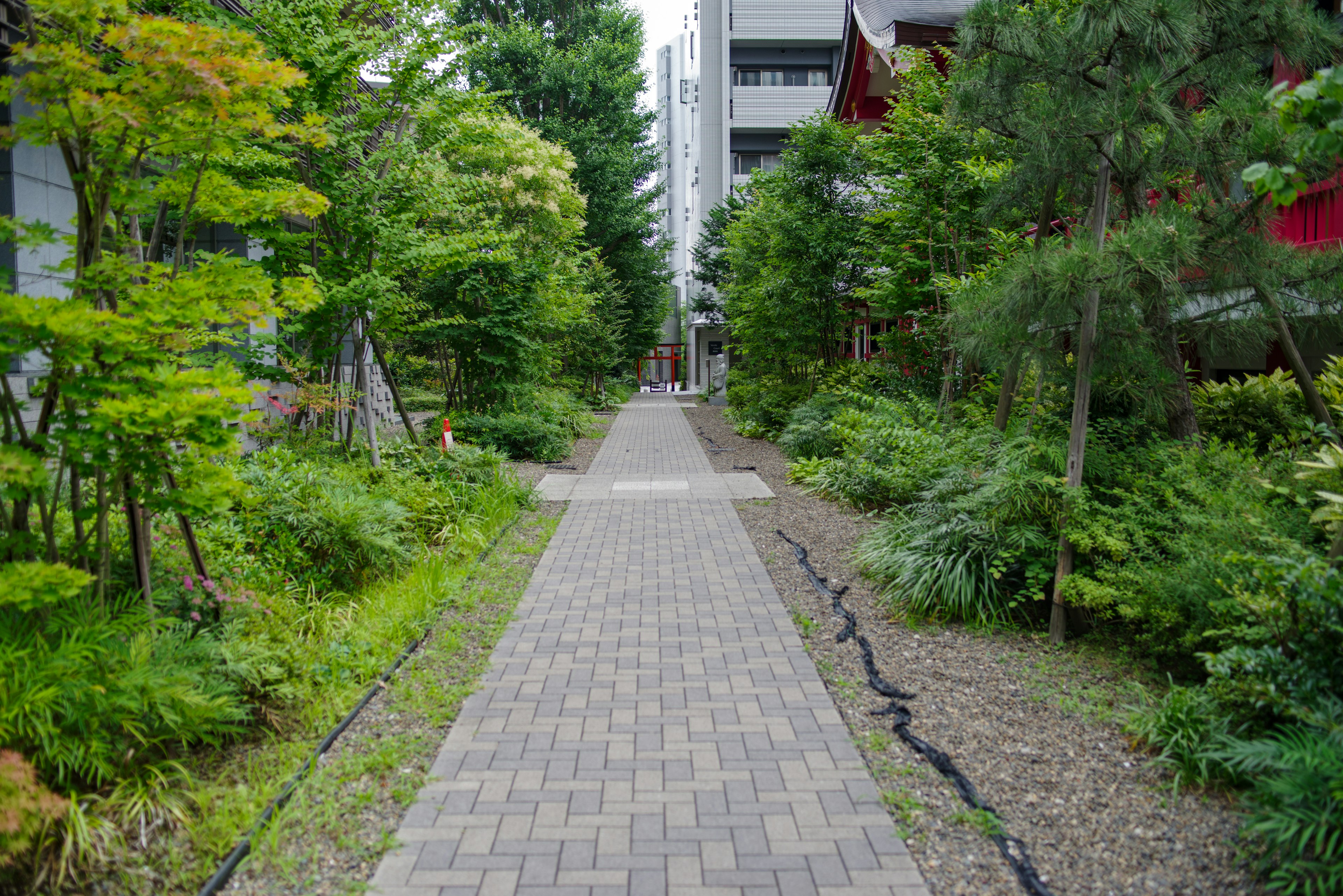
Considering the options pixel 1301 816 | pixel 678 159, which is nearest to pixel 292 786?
pixel 1301 816

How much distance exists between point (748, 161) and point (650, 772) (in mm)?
39470

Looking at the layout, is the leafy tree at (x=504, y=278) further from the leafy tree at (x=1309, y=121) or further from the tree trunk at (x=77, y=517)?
the leafy tree at (x=1309, y=121)

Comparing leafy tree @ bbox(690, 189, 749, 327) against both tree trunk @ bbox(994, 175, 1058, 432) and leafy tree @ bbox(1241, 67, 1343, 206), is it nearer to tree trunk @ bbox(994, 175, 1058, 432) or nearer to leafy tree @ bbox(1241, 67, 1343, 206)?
tree trunk @ bbox(994, 175, 1058, 432)

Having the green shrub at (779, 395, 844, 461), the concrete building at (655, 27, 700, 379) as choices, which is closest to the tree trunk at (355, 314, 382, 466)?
the green shrub at (779, 395, 844, 461)

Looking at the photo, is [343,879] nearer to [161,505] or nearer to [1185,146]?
[161,505]

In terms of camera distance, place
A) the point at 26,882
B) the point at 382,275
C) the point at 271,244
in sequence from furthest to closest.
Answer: the point at 382,275 → the point at 271,244 → the point at 26,882

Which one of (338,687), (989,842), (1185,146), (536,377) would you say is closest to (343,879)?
(338,687)

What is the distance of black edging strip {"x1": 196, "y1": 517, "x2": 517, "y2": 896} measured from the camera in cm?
294

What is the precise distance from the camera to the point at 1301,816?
2.75 meters

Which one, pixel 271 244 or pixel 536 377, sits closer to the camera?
pixel 271 244

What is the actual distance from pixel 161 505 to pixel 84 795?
1.16m

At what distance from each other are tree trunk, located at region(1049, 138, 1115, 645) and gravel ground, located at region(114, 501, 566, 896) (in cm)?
345

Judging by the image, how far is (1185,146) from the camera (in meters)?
5.04

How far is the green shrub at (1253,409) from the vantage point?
642 centimetres
